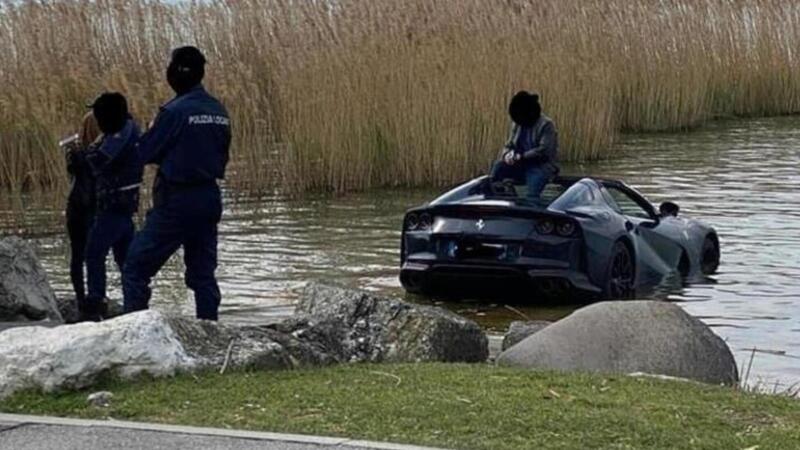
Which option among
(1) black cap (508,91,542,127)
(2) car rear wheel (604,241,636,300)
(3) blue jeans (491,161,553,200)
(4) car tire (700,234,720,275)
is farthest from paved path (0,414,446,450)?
(4) car tire (700,234,720,275)

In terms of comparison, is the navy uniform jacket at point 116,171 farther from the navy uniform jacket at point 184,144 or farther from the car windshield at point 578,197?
the car windshield at point 578,197

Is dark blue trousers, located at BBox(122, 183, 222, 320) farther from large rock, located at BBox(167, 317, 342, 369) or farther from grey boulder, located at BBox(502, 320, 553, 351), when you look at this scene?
grey boulder, located at BBox(502, 320, 553, 351)

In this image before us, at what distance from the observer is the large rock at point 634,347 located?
1048 cm

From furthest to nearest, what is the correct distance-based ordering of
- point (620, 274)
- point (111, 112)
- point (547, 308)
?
point (620, 274) < point (547, 308) < point (111, 112)

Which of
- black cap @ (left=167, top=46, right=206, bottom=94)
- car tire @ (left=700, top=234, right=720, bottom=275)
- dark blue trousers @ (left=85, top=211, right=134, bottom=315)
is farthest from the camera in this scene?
car tire @ (left=700, top=234, right=720, bottom=275)

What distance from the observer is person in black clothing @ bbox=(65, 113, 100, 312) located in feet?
41.9

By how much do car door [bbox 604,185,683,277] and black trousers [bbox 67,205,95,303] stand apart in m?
4.86

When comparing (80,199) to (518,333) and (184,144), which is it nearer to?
(184,144)

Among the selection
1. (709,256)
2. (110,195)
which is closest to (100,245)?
(110,195)

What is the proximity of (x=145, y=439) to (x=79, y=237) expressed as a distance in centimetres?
563

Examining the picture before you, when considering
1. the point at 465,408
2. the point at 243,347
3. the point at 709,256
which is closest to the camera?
the point at 465,408

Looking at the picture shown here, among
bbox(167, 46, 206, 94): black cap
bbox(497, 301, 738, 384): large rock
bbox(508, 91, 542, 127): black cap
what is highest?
bbox(167, 46, 206, 94): black cap

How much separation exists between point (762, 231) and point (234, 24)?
833cm

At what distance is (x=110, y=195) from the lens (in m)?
12.3
